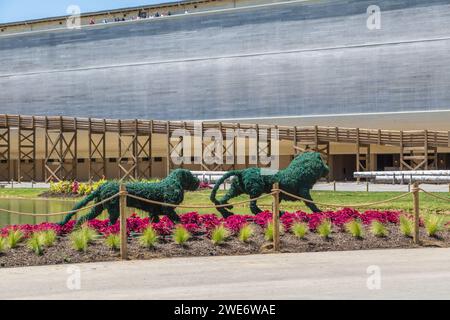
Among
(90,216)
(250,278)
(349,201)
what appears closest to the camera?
(250,278)

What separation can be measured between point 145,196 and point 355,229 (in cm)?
411


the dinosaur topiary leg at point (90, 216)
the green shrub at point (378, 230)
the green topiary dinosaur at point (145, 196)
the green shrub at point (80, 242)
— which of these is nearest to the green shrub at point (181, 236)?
the green topiary dinosaur at point (145, 196)

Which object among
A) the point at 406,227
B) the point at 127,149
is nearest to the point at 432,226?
the point at 406,227

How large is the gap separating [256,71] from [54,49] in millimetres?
17484

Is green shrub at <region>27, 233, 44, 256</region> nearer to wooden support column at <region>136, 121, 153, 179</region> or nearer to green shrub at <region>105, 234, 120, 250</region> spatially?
green shrub at <region>105, 234, 120, 250</region>

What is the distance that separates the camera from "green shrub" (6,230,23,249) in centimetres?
1167

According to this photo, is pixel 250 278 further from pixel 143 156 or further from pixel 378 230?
pixel 143 156

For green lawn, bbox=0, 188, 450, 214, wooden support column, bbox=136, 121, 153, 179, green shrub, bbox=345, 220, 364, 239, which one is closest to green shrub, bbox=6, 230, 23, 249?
green shrub, bbox=345, 220, 364, 239

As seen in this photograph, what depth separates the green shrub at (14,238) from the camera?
460 inches

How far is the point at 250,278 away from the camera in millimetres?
9375

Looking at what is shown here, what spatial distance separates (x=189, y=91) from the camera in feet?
162

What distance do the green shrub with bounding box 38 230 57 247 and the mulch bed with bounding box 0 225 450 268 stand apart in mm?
108
